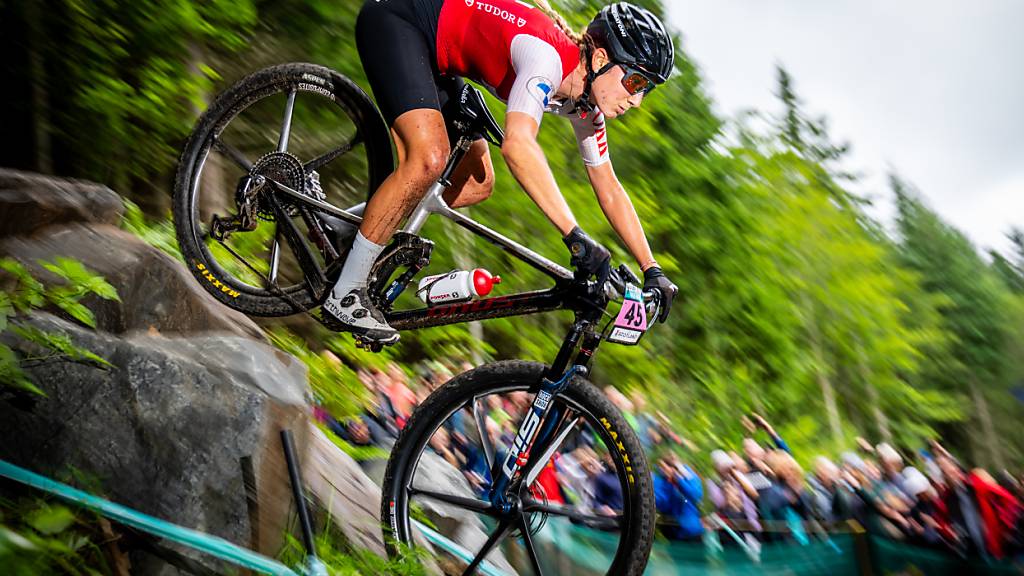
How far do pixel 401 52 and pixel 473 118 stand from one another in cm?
42

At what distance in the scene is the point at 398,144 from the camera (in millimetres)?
3674

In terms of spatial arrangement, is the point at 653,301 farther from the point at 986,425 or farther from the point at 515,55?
the point at 986,425

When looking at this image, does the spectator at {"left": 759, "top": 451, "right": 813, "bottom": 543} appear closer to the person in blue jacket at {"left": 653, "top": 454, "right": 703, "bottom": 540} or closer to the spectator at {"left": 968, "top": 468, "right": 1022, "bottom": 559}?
the person in blue jacket at {"left": 653, "top": 454, "right": 703, "bottom": 540}

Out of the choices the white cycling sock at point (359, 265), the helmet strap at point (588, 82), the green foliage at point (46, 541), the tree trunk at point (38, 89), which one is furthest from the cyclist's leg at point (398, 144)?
the tree trunk at point (38, 89)

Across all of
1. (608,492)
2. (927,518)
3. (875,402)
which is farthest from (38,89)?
(875,402)

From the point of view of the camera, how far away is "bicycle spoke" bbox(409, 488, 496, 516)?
3520mm

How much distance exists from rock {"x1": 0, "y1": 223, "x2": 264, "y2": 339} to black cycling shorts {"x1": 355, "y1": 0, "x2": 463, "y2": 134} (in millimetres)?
1556

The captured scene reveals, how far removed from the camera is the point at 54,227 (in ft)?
15.0

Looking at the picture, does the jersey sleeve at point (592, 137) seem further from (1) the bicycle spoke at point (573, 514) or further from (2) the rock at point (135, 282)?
(2) the rock at point (135, 282)

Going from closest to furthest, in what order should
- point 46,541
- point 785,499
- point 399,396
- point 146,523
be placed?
1. point 46,541
2. point 146,523
3. point 785,499
4. point 399,396

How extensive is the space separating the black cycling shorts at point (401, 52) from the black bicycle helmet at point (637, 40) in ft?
2.55

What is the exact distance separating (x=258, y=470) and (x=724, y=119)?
916 inches

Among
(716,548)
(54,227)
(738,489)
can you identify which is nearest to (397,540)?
(54,227)

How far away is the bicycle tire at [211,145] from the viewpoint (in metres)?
3.93
